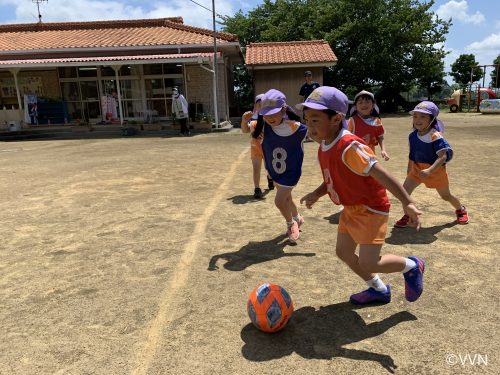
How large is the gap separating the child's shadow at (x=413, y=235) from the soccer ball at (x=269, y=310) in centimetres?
187

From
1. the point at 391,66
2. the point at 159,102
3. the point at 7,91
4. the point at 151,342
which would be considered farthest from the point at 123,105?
the point at 151,342

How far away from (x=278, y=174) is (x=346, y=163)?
1.73 meters

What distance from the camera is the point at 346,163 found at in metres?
2.60

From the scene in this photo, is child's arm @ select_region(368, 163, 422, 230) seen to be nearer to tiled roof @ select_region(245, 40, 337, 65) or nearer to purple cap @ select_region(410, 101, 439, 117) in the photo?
purple cap @ select_region(410, 101, 439, 117)

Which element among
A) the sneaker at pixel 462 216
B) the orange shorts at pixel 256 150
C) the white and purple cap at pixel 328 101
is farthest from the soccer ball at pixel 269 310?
the orange shorts at pixel 256 150

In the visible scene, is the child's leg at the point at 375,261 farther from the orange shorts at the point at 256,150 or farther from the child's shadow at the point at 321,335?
the orange shorts at the point at 256,150

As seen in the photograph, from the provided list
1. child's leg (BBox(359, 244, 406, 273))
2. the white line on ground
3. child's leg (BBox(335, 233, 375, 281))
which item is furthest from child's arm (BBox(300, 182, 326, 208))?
the white line on ground

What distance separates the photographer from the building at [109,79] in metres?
19.6

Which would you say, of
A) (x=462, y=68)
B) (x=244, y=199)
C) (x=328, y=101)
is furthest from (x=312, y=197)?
(x=462, y=68)

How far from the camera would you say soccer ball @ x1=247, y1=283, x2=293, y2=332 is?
263 centimetres

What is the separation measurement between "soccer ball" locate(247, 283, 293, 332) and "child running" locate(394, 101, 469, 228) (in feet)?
7.90

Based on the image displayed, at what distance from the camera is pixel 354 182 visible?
267 centimetres

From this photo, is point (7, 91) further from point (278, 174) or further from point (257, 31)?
point (278, 174)

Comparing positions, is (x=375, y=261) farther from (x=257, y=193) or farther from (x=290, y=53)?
(x=290, y=53)
